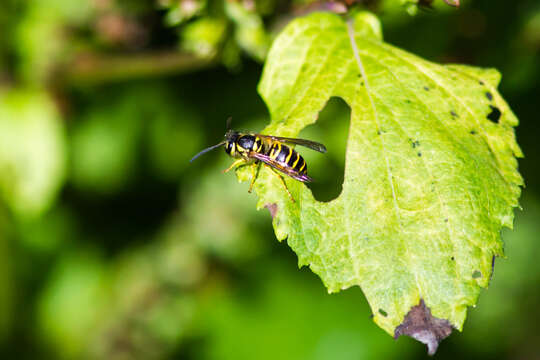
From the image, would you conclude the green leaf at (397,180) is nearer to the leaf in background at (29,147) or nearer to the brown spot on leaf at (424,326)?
the brown spot on leaf at (424,326)

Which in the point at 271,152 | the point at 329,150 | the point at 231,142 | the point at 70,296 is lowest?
the point at 70,296

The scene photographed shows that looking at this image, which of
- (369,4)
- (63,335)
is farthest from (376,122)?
(63,335)

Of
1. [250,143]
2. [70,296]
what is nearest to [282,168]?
[250,143]

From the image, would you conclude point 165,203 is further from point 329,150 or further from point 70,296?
point 329,150

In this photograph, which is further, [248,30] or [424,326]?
[248,30]

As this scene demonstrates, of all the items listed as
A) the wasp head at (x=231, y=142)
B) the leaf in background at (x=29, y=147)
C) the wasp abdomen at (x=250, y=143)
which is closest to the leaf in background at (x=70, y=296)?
the leaf in background at (x=29, y=147)

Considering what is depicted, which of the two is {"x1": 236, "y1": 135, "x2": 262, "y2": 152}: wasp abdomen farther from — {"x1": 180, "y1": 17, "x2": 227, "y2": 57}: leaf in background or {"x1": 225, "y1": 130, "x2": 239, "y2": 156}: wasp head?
A: {"x1": 180, "y1": 17, "x2": 227, "y2": 57}: leaf in background
